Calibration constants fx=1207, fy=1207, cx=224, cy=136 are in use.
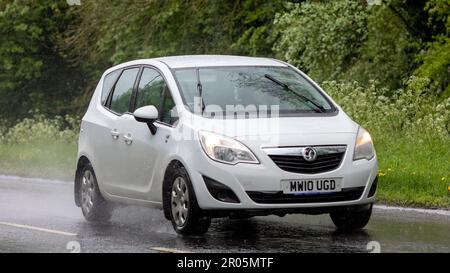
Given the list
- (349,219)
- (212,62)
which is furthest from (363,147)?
(212,62)

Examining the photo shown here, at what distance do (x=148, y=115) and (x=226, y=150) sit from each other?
1209 millimetres

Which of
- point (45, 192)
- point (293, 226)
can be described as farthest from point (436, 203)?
point (45, 192)

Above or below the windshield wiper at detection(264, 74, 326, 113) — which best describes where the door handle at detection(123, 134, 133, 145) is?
below

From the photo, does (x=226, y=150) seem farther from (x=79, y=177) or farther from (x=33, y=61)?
(x=33, y=61)

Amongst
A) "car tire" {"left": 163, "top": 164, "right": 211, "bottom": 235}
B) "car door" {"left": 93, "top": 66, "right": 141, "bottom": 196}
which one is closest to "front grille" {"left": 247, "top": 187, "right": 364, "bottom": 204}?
"car tire" {"left": 163, "top": 164, "right": 211, "bottom": 235}

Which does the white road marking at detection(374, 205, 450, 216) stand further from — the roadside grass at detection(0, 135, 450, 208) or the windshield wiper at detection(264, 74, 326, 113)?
the windshield wiper at detection(264, 74, 326, 113)

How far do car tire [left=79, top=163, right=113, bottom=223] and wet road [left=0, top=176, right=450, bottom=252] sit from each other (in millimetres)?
115

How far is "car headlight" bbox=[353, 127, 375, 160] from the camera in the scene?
1089 cm

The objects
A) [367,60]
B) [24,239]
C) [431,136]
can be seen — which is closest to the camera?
[24,239]

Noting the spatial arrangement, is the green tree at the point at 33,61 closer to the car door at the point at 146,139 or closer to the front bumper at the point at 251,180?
the car door at the point at 146,139

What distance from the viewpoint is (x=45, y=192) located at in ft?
54.7
